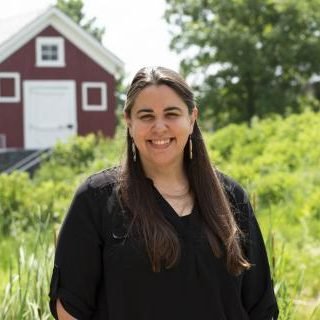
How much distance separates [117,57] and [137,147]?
2469 cm

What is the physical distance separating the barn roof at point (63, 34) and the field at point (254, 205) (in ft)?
22.7

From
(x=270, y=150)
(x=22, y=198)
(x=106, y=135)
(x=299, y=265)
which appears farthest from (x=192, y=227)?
(x=106, y=135)

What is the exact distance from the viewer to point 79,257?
2490mm

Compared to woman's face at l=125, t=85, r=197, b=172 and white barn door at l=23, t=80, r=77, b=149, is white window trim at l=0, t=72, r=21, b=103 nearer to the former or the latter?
white barn door at l=23, t=80, r=77, b=149

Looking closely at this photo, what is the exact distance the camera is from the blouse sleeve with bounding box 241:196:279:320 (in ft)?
8.80

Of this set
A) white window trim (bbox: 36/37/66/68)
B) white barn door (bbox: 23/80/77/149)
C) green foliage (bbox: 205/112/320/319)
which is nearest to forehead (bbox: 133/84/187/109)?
green foliage (bbox: 205/112/320/319)

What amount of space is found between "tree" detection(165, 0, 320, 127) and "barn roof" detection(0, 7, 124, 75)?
4506 millimetres

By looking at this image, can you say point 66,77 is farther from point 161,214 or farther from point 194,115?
point 161,214

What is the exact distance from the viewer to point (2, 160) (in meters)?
20.6

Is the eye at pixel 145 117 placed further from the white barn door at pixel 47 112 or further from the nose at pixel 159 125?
the white barn door at pixel 47 112

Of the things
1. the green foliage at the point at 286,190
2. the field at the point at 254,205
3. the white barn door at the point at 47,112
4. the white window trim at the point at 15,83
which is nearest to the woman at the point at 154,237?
the field at the point at 254,205

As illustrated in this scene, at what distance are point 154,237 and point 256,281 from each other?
0.45 meters

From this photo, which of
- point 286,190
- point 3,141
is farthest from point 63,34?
point 286,190

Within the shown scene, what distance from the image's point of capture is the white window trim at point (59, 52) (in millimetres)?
25828
